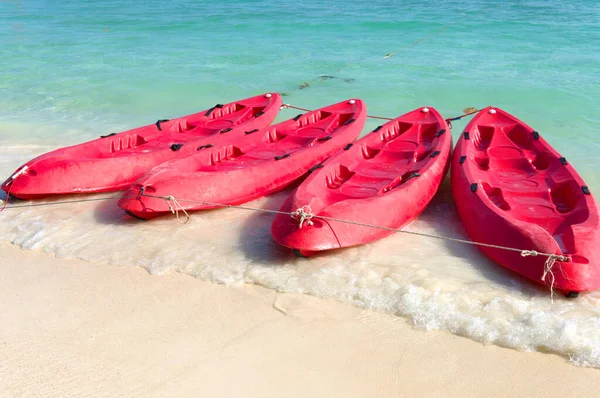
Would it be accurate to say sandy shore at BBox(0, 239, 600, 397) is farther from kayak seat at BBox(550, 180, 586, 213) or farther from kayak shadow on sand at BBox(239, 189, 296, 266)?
kayak seat at BBox(550, 180, 586, 213)

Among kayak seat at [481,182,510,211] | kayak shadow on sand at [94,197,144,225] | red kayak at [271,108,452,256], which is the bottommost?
kayak shadow on sand at [94,197,144,225]

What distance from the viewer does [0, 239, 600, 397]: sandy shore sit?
3213 millimetres

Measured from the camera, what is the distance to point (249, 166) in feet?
18.2

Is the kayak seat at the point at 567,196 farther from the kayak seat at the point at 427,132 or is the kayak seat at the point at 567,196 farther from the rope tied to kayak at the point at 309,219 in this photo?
the kayak seat at the point at 427,132

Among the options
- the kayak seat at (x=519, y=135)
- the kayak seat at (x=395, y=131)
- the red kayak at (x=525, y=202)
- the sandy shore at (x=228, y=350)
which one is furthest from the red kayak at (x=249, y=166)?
the kayak seat at (x=519, y=135)

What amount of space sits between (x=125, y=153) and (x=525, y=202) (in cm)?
415

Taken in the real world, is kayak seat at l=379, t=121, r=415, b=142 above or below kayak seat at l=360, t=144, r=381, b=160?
above

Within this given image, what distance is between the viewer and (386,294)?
13.2ft

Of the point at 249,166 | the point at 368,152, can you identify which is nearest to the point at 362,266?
the point at 249,166

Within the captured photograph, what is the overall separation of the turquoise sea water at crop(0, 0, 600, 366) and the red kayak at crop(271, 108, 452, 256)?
0.83 ft

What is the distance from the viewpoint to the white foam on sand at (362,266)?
12.0 ft

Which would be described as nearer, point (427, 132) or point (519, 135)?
point (519, 135)

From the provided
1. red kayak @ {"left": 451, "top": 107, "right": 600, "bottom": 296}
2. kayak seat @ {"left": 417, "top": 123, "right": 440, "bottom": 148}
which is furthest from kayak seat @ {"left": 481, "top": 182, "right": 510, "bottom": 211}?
kayak seat @ {"left": 417, "top": 123, "right": 440, "bottom": 148}

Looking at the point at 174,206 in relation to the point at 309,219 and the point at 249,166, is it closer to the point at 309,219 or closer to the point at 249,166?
the point at 249,166
